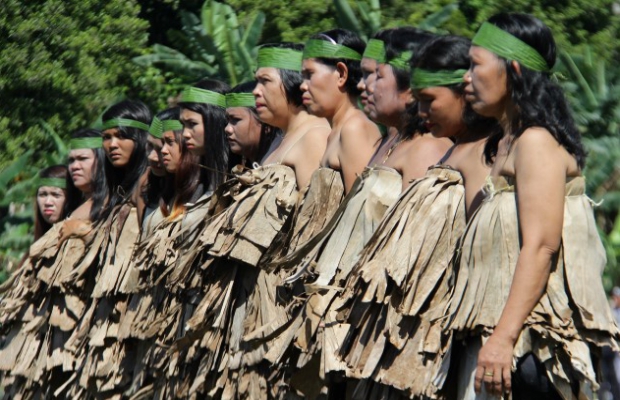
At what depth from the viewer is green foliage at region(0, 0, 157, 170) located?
37.2ft

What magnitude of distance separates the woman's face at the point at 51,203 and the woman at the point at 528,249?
5.51m

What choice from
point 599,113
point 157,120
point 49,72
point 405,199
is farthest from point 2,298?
point 405,199

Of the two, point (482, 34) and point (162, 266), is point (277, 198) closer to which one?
point (162, 266)

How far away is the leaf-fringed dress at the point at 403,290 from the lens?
4172 millimetres

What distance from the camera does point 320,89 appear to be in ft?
18.1

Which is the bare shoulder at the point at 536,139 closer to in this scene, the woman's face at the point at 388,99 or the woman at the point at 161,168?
the woman's face at the point at 388,99

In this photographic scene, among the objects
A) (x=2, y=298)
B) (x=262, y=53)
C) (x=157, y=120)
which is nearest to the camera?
(x=262, y=53)

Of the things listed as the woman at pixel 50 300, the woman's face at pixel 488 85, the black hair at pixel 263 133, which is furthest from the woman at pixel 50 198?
the woman's face at pixel 488 85

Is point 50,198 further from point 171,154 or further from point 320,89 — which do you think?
point 320,89

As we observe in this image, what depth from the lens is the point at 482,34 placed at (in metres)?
4.02

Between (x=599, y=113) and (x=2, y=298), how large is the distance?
13.9 feet

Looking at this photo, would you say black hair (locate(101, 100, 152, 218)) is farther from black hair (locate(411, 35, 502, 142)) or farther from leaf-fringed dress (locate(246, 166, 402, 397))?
black hair (locate(411, 35, 502, 142))

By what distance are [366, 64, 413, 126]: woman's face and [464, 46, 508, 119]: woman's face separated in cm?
88

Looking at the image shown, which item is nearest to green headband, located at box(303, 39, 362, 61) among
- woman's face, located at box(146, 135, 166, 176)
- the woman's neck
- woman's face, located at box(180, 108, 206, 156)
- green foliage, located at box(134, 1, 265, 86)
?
the woman's neck
